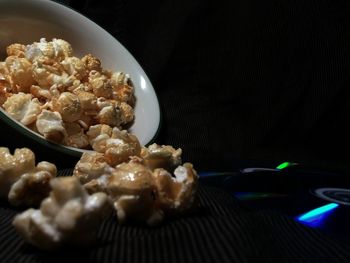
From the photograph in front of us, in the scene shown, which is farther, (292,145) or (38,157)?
(292,145)

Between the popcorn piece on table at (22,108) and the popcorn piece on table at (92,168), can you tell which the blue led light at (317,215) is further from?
the popcorn piece on table at (22,108)

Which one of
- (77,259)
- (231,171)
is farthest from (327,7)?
(77,259)

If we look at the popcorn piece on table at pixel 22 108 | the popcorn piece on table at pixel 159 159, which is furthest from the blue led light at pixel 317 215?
the popcorn piece on table at pixel 22 108

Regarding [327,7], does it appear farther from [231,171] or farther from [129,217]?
[129,217]

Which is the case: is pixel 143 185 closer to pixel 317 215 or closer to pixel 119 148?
pixel 119 148

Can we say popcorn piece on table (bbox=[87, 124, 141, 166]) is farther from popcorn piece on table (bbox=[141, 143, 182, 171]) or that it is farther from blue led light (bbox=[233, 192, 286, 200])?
blue led light (bbox=[233, 192, 286, 200])

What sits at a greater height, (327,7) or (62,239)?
(327,7)

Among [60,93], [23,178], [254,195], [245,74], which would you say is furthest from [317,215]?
[245,74]

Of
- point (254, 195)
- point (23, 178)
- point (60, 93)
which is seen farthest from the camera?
point (60, 93)
